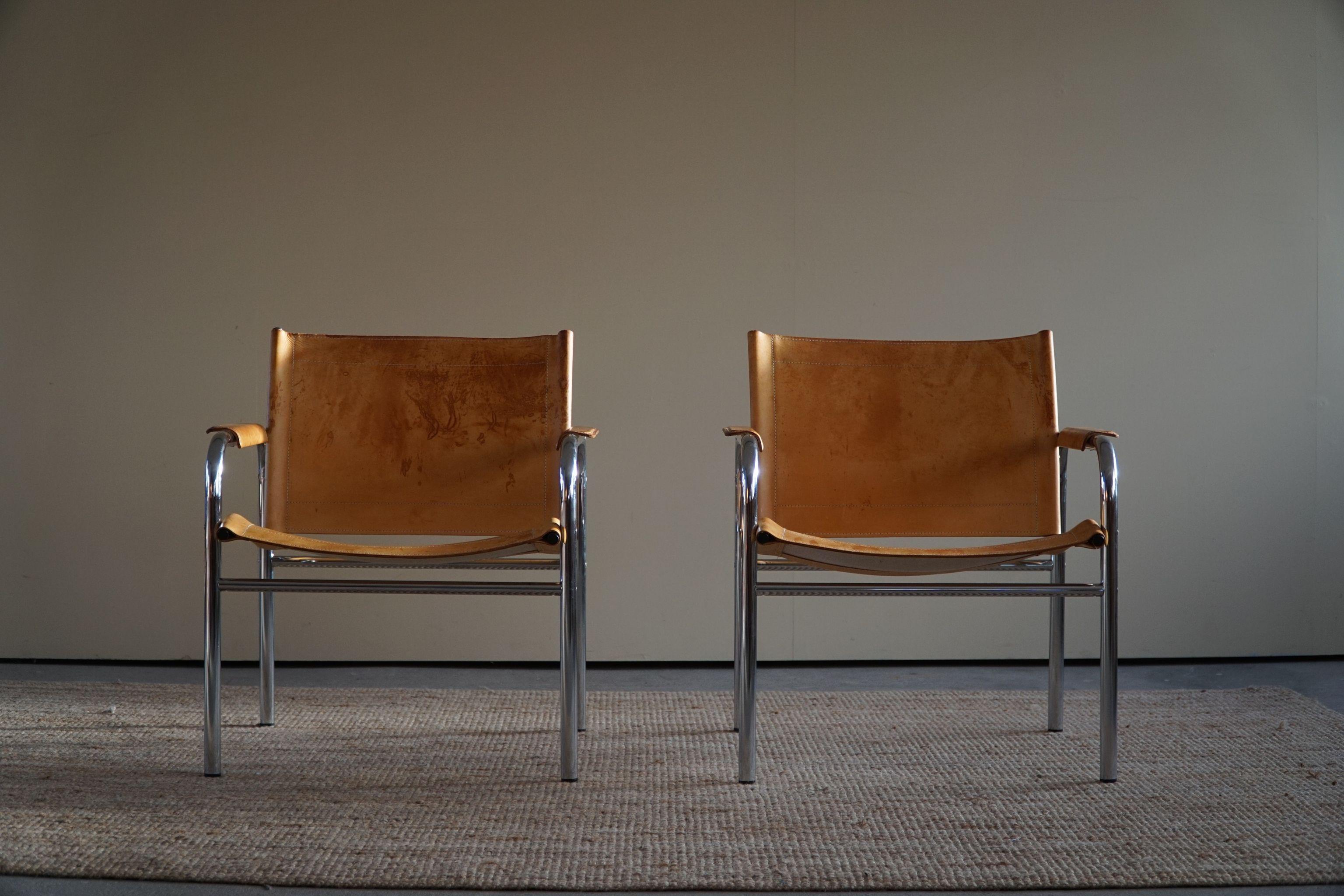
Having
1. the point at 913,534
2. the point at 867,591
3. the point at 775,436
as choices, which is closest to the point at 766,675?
the point at 913,534

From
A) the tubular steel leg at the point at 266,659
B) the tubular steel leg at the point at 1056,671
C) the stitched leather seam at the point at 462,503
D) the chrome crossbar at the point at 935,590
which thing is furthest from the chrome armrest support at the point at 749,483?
the tubular steel leg at the point at 266,659

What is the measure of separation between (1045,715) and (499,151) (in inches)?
73.8

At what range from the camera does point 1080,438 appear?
191cm

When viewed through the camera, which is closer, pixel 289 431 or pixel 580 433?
pixel 580 433

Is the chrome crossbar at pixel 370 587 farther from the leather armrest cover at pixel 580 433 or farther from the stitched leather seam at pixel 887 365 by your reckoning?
the stitched leather seam at pixel 887 365

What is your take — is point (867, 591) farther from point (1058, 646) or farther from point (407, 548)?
point (407, 548)

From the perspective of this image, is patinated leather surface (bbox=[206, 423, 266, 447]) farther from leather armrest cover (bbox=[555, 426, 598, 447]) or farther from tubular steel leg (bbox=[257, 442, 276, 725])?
leather armrest cover (bbox=[555, 426, 598, 447])

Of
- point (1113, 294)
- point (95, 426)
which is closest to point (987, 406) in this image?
point (1113, 294)

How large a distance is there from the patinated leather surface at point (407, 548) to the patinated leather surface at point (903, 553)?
0.36m

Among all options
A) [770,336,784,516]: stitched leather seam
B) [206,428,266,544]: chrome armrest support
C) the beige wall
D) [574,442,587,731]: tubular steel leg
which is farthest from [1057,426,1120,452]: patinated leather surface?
[206,428,266,544]: chrome armrest support

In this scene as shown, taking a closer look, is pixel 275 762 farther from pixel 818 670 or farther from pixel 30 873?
pixel 818 670

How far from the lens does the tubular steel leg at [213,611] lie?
66.5 inches

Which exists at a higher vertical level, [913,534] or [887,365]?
[887,365]

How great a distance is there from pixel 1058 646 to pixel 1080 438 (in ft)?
1.47
